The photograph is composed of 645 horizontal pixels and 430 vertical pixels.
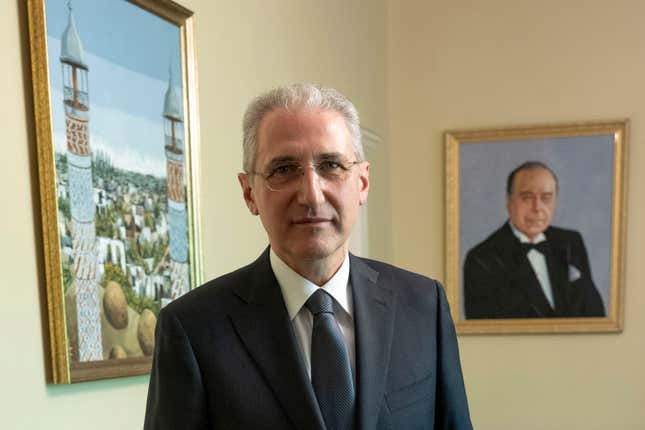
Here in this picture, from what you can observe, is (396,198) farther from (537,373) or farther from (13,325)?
(13,325)

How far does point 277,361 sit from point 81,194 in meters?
1.01

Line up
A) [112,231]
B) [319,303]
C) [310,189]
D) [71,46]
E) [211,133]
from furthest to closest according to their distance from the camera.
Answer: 1. [211,133]
2. [112,231]
3. [71,46]
4. [319,303]
5. [310,189]

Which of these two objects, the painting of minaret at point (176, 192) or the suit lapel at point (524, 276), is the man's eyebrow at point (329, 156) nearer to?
the painting of minaret at point (176, 192)

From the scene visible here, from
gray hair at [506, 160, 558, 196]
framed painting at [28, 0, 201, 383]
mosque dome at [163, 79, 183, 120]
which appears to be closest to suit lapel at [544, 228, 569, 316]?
gray hair at [506, 160, 558, 196]

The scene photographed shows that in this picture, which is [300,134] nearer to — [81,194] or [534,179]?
[81,194]

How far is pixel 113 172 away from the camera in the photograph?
2.32m

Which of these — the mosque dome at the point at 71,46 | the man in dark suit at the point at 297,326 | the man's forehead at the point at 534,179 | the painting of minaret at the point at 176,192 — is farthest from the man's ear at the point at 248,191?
the man's forehead at the point at 534,179

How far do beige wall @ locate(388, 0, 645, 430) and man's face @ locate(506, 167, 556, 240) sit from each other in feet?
1.58

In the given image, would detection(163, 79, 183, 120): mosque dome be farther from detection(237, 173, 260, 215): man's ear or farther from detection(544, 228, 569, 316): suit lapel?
detection(544, 228, 569, 316): suit lapel

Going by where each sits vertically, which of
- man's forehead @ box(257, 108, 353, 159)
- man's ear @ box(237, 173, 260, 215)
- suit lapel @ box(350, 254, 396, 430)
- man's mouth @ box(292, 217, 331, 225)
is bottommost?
suit lapel @ box(350, 254, 396, 430)

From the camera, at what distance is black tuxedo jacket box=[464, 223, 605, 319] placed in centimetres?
543

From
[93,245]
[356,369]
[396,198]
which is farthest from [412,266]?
[356,369]

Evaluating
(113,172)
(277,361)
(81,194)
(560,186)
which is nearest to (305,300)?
(277,361)

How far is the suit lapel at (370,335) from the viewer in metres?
1.51
